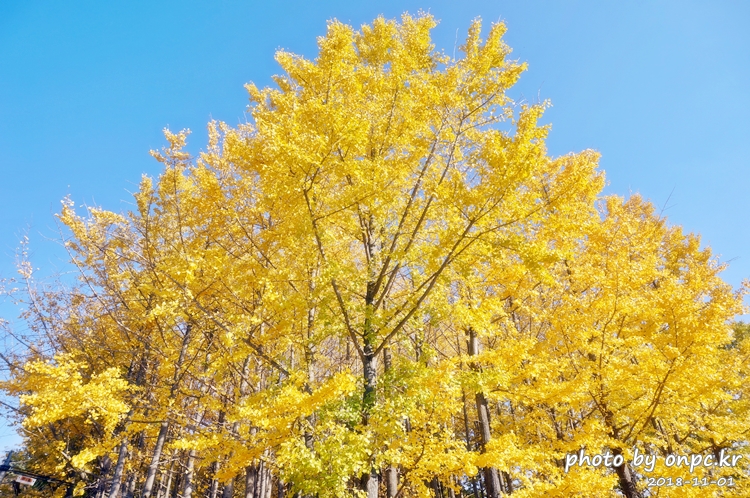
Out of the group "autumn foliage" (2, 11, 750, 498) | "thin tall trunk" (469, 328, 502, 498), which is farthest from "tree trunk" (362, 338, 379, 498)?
"thin tall trunk" (469, 328, 502, 498)

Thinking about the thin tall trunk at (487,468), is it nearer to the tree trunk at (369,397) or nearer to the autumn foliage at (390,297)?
the autumn foliage at (390,297)

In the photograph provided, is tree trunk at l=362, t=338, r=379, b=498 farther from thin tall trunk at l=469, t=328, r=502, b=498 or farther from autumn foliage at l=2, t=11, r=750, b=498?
thin tall trunk at l=469, t=328, r=502, b=498

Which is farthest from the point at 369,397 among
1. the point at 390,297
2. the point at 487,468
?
the point at 487,468

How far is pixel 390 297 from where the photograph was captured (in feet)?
23.7

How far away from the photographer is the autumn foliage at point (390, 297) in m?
4.45

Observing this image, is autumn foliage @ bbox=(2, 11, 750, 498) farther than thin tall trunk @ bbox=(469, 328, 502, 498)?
No

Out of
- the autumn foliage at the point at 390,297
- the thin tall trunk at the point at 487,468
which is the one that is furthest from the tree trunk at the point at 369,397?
the thin tall trunk at the point at 487,468

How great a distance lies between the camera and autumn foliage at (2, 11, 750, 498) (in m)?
4.45

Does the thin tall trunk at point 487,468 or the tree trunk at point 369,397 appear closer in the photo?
the tree trunk at point 369,397

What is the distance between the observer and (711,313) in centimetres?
565

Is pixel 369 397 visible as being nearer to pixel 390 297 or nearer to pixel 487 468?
pixel 390 297

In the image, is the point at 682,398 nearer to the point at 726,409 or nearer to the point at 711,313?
the point at 711,313

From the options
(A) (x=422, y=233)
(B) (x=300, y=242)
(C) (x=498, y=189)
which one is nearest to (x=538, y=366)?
(A) (x=422, y=233)

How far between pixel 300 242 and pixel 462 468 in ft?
13.4
